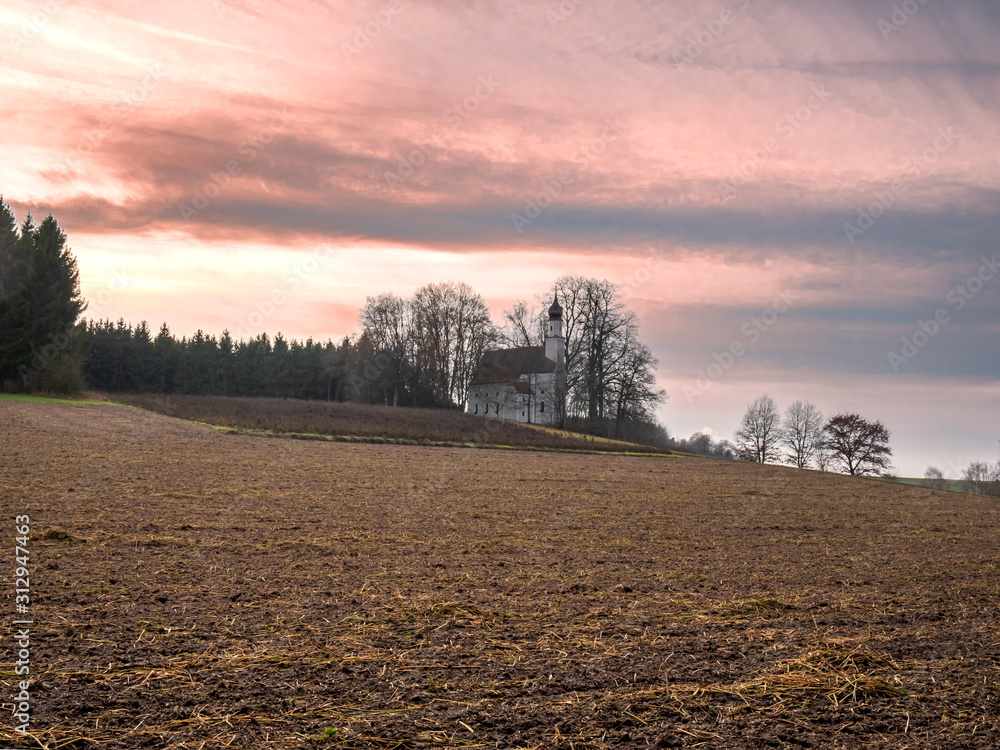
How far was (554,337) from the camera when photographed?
83.9 meters

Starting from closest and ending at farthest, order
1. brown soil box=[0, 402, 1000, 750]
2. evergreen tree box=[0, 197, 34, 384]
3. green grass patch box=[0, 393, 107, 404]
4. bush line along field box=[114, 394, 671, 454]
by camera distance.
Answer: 1. brown soil box=[0, 402, 1000, 750]
2. bush line along field box=[114, 394, 671, 454]
3. green grass patch box=[0, 393, 107, 404]
4. evergreen tree box=[0, 197, 34, 384]

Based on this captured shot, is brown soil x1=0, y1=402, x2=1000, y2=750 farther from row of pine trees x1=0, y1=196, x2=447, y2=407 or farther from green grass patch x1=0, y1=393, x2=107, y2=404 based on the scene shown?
row of pine trees x1=0, y1=196, x2=447, y2=407

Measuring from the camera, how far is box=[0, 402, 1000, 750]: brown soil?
4.41 meters

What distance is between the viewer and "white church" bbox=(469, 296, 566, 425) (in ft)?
248

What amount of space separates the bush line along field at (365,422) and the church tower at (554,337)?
892 inches

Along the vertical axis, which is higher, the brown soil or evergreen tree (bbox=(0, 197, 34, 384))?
evergreen tree (bbox=(0, 197, 34, 384))

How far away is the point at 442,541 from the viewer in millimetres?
10836

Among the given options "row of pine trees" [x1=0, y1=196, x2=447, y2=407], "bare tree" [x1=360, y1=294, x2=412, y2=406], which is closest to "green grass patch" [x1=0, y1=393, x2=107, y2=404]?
"row of pine trees" [x1=0, y1=196, x2=447, y2=407]

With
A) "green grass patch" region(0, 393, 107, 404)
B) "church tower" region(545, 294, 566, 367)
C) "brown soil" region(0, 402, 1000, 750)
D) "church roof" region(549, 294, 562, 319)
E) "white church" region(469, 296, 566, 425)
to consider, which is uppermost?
"church roof" region(549, 294, 562, 319)

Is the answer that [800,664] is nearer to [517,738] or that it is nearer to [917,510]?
[517,738]

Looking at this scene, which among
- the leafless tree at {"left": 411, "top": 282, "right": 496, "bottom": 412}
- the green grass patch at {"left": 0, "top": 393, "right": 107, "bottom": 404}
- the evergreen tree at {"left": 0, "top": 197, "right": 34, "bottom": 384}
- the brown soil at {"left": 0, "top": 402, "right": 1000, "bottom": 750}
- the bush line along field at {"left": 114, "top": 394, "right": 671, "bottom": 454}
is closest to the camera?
the brown soil at {"left": 0, "top": 402, "right": 1000, "bottom": 750}

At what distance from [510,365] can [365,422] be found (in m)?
39.6

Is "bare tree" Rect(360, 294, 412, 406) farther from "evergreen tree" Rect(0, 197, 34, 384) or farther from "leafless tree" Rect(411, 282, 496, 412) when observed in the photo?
"evergreen tree" Rect(0, 197, 34, 384)

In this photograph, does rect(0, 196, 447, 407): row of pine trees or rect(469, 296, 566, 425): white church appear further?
rect(469, 296, 566, 425): white church
